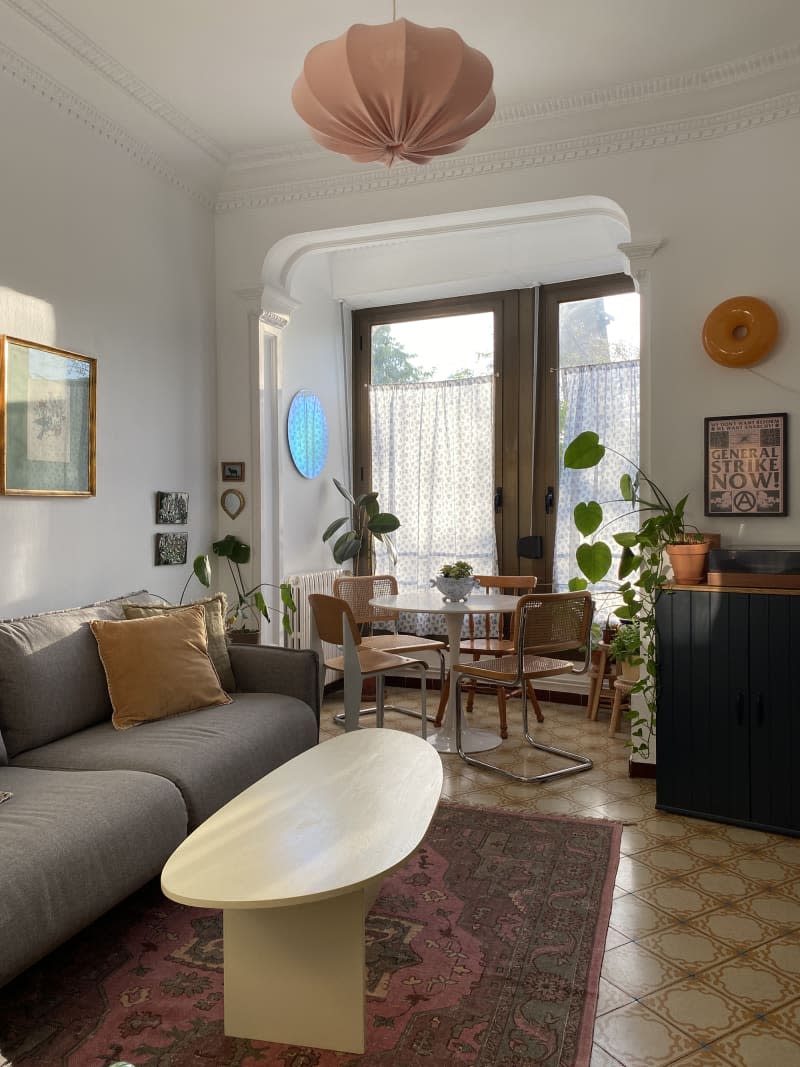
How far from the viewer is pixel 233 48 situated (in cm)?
342

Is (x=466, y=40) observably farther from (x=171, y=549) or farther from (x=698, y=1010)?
(x=698, y=1010)

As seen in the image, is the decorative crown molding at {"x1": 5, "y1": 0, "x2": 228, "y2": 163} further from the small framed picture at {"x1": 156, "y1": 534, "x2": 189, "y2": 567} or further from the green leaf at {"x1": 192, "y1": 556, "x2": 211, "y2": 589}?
the green leaf at {"x1": 192, "y1": 556, "x2": 211, "y2": 589}

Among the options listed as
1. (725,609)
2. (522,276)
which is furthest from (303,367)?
(725,609)

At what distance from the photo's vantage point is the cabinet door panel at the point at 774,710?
3105 mm

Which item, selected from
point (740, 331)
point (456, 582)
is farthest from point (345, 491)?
point (740, 331)

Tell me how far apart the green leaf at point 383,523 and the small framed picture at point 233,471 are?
112 cm

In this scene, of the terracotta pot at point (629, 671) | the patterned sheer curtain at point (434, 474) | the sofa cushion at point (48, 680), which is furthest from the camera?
the patterned sheer curtain at point (434, 474)

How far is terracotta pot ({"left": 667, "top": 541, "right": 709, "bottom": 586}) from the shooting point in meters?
3.39

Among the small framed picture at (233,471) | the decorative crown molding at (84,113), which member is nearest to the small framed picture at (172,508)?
the small framed picture at (233,471)

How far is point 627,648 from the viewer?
4.33 m

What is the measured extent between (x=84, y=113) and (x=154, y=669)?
8.47 ft

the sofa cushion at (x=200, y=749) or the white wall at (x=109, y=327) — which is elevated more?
the white wall at (x=109, y=327)

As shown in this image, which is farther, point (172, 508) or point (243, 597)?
point (243, 597)

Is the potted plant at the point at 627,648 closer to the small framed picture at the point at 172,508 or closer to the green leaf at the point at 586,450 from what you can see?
the green leaf at the point at 586,450
